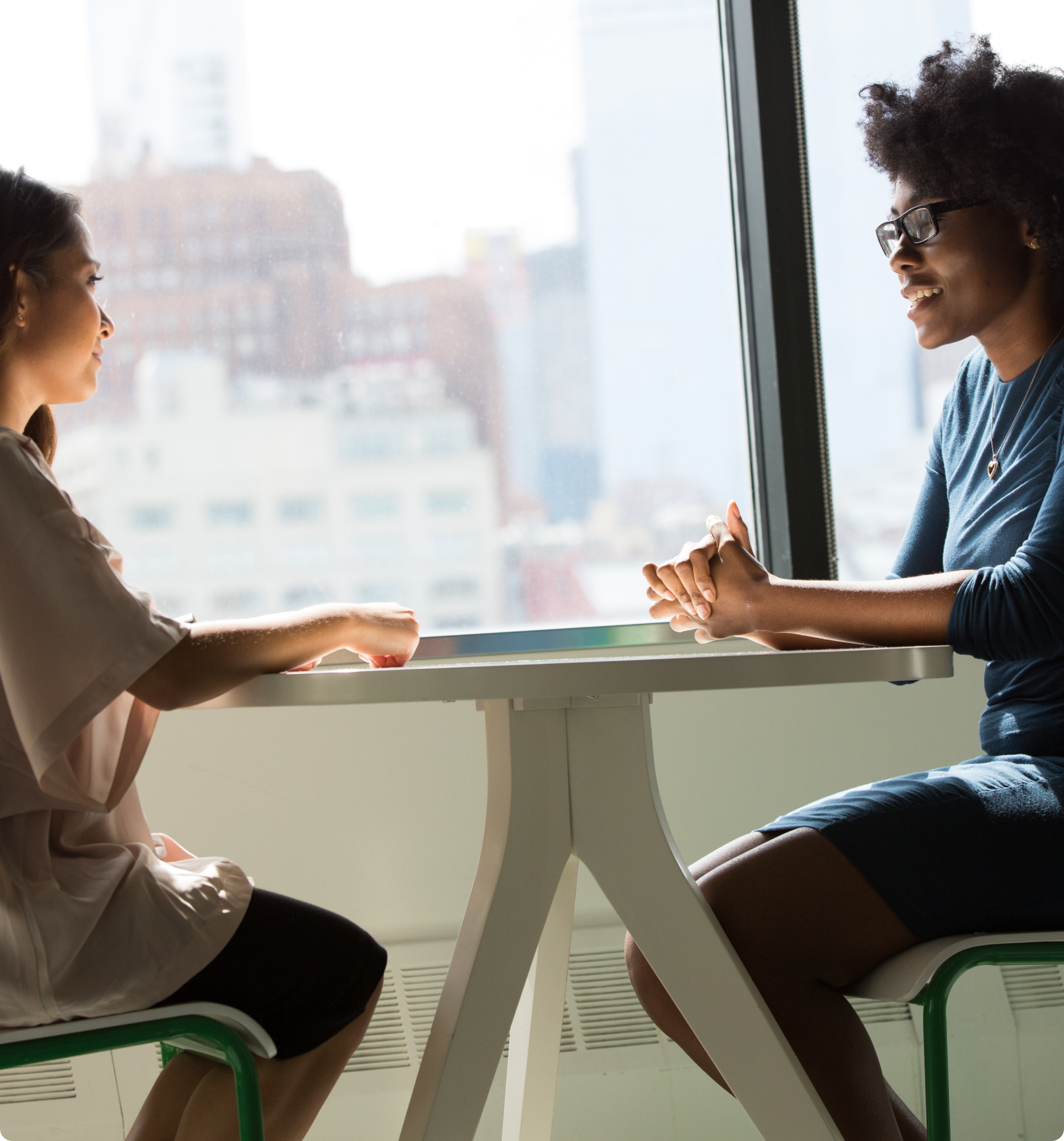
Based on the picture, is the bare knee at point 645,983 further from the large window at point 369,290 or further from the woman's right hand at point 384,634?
the large window at point 369,290

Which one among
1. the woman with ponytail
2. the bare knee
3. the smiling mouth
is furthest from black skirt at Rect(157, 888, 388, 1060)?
the smiling mouth

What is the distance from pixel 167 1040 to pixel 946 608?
0.88 m

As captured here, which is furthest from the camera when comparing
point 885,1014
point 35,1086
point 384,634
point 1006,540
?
point 885,1014

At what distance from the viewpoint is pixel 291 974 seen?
1.05m

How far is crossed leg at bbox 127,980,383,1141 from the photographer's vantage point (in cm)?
106

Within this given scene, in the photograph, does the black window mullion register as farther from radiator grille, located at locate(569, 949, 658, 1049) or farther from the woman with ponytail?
the woman with ponytail

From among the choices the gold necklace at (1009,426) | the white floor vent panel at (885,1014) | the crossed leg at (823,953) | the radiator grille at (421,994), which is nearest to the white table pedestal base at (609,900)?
the crossed leg at (823,953)

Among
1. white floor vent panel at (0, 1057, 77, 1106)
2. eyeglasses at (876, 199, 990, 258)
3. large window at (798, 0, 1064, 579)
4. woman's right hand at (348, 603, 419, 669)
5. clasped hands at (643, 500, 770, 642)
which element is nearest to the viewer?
woman's right hand at (348, 603, 419, 669)

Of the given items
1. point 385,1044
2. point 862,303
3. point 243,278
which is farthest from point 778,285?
point 385,1044

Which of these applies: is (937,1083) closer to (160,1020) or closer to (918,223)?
(160,1020)

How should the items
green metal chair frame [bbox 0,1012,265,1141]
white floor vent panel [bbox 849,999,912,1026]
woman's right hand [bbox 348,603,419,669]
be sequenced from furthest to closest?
white floor vent panel [bbox 849,999,912,1026]
woman's right hand [bbox 348,603,419,669]
green metal chair frame [bbox 0,1012,265,1141]

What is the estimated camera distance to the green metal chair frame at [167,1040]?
3.03ft

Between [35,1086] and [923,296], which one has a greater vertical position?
[923,296]

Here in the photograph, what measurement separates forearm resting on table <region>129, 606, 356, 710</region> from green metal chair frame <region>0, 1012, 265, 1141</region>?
0.27m
